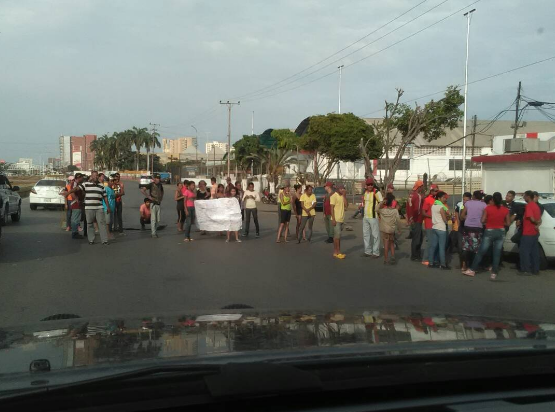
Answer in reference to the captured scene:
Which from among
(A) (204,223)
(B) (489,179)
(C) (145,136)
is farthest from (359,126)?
(C) (145,136)

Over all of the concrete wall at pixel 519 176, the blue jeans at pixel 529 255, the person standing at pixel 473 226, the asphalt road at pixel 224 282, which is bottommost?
the asphalt road at pixel 224 282

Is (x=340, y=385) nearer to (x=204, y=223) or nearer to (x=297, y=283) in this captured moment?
(x=297, y=283)

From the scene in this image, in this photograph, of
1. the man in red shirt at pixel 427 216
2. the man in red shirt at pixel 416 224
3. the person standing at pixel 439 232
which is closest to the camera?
the person standing at pixel 439 232

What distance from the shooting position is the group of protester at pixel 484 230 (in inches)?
453

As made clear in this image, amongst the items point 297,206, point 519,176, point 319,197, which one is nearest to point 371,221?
point 297,206

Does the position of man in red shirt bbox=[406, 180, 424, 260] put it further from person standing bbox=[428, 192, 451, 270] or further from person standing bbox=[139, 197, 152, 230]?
person standing bbox=[139, 197, 152, 230]

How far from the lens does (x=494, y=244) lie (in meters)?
11.6

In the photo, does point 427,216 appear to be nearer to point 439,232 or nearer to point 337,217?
point 439,232

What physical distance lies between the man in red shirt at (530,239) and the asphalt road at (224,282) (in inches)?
11.9

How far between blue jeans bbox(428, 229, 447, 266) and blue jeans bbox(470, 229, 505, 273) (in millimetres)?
899

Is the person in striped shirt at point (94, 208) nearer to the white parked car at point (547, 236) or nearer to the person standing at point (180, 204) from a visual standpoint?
the person standing at point (180, 204)

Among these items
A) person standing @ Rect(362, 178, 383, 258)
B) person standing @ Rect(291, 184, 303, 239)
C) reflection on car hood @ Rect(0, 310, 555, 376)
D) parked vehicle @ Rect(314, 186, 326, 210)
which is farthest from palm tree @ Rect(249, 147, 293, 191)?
reflection on car hood @ Rect(0, 310, 555, 376)

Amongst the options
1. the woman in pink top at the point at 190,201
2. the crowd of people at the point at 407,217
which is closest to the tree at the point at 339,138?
the crowd of people at the point at 407,217

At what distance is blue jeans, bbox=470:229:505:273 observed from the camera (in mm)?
11445
